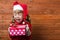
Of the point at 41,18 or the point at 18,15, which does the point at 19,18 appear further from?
the point at 41,18

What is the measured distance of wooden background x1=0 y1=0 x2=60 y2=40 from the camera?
5.62 feet

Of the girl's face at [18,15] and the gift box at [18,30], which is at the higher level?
the girl's face at [18,15]

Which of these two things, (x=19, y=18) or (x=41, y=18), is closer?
(x=19, y=18)

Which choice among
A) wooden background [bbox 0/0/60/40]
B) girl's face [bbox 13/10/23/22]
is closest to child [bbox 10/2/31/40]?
girl's face [bbox 13/10/23/22]

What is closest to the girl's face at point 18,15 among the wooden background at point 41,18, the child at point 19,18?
the child at point 19,18

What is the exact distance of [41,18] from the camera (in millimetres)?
1716

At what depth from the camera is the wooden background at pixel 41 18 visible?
5.62 ft

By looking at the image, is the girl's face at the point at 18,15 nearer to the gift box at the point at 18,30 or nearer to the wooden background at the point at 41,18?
the gift box at the point at 18,30

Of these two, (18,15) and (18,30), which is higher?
(18,15)

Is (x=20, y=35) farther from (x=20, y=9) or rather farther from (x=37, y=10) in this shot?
(x=37, y=10)

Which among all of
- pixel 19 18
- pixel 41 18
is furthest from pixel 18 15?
pixel 41 18

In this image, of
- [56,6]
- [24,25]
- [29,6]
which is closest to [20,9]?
[24,25]

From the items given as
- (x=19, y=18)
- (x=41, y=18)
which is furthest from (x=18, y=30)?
(x=41, y=18)

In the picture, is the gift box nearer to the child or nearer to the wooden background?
the child
